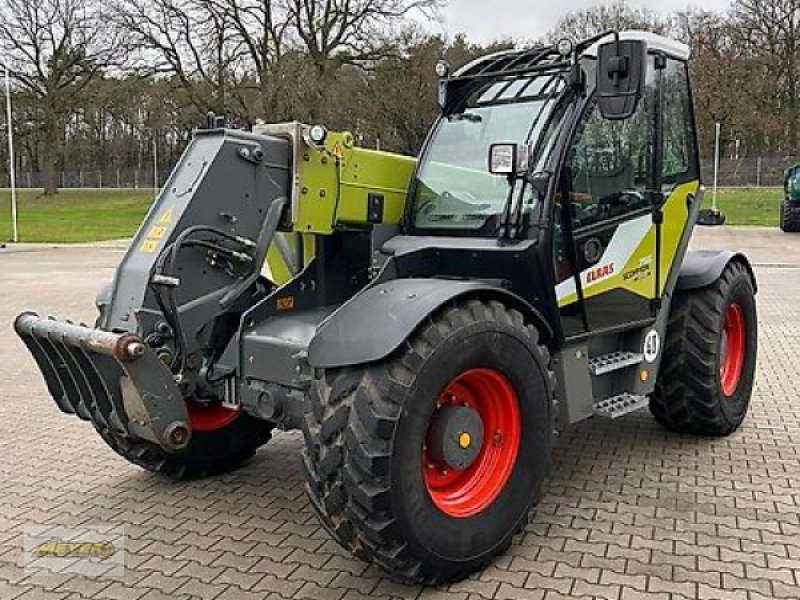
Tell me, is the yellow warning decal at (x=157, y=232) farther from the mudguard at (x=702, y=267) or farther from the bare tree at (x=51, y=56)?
the bare tree at (x=51, y=56)

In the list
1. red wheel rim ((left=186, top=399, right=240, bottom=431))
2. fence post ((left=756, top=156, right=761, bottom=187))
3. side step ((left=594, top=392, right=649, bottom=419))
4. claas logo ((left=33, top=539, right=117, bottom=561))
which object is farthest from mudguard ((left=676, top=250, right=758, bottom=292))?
fence post ((left=756, top=156, right=761, bottom=187))

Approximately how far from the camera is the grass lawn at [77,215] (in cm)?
2858

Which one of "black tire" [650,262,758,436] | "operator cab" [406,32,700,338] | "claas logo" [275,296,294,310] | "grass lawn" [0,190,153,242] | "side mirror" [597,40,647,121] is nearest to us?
"side mirror" [597,40,647,121]

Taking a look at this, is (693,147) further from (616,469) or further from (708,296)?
(616,469)

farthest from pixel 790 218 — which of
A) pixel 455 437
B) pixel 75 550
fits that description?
pixel 75 550

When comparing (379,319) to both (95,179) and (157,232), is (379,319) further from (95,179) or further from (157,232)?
(95,179)

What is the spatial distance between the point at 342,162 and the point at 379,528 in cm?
197

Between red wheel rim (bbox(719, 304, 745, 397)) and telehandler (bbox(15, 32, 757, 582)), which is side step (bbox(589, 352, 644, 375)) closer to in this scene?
telehandler (bbox(15, 32, 757, 582))

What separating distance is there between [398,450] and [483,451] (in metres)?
0.69

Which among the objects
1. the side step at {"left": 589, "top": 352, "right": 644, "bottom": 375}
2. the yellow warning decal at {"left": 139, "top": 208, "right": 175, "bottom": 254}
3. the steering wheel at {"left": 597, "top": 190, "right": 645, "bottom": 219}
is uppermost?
the steering wheel at {"left": 597, "top": 190, "right": 645, "bottom": 219}

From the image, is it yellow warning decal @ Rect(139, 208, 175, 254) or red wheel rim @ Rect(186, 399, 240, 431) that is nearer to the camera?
yellow warning decal @ Rect(139, 208, 175, 254)

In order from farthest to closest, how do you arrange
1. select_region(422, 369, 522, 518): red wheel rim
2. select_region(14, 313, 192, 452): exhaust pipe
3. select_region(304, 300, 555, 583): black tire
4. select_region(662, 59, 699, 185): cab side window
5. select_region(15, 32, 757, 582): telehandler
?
select_region(662, 59, 699, 185): cab side window → select_region(422, 369, 522, 518): red wheel rim → select_region(14, 313, 192, 452): exhaust pipe → select_region(15, 32, 757, 582): telehandler → select_region(304, 300, 555, 583): black tire

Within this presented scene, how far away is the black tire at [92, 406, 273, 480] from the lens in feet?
15.3

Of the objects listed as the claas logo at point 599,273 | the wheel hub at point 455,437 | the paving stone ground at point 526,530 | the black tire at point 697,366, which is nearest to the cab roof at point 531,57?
the claas logo at point 599,273
